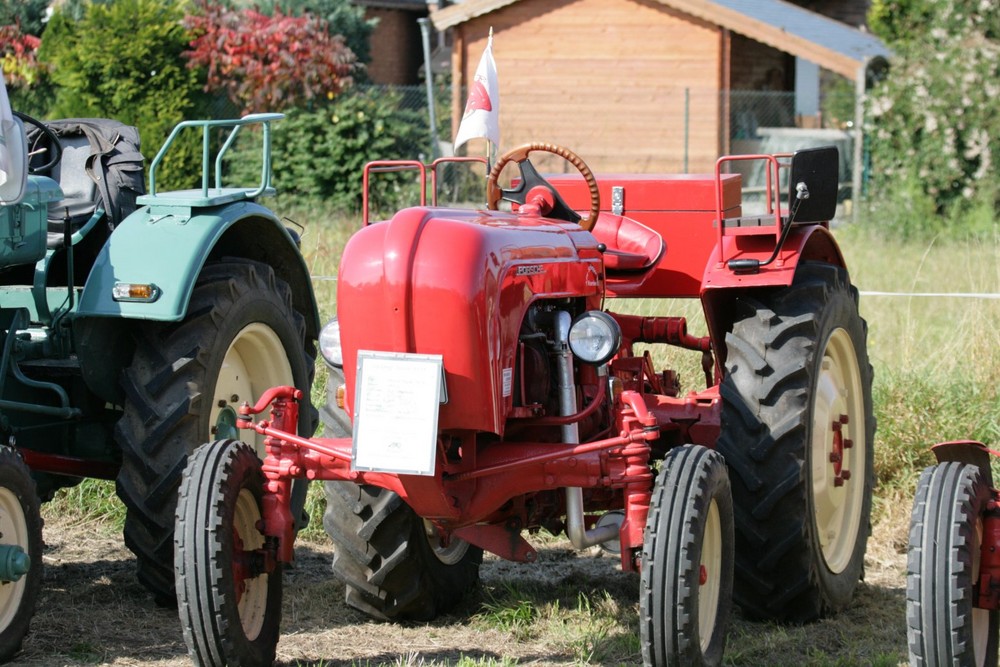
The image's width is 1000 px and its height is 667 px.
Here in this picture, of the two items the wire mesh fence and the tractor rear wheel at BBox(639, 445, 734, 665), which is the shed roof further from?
the tractor rear wheel at BBox(639, 445, 734, 665)

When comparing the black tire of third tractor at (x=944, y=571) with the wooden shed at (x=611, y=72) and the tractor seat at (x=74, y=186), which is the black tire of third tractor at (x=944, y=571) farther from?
the wooden shed at (x=611, y=72)

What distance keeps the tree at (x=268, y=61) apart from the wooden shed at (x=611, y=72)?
292 centimetres

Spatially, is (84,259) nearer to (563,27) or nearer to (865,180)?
(865,180)

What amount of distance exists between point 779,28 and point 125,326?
1724cm

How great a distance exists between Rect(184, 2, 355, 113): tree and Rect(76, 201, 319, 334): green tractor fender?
40.4ft

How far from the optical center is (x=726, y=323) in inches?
215

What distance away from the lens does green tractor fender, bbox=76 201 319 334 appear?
5.04 metres

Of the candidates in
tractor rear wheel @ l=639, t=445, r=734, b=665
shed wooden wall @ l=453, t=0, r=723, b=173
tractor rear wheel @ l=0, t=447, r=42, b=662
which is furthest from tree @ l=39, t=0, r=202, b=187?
tractor rear wheel @ l=639, t=445, r=734, b=665

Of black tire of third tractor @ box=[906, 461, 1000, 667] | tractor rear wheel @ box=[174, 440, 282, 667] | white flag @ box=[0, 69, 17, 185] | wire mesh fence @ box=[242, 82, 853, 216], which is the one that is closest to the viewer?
black tire of third tractor @ box=[906, 461, 1000, 667]

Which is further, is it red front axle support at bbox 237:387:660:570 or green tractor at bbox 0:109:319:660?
green tractor at bbox 0:109:319:660

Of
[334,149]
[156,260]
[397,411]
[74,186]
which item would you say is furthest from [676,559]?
[334,149]

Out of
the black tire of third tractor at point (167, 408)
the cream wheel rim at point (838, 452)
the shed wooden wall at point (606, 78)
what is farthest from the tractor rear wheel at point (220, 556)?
the shed wooden wall at point (606, 78)

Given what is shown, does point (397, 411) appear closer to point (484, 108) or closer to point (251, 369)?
point (484, 108)

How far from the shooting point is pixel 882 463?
6812mm
